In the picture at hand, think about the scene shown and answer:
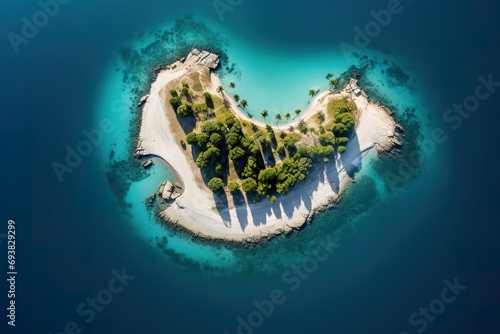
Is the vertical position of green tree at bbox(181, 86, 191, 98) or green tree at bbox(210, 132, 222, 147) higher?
green tree at bbox(181, 86, 191, 98)

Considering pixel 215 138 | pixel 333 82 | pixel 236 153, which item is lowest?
pixel 333 82

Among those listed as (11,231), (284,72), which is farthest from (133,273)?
(284,72)

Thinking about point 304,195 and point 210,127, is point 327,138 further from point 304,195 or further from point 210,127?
point 210,127

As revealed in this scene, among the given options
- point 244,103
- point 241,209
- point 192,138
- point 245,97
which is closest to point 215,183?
point 241,209

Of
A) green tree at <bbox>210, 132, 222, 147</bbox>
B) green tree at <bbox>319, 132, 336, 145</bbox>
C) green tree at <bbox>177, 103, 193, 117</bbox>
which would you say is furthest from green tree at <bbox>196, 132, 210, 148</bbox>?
green tree at <bbox>319, 132, 336, 145</bbox>

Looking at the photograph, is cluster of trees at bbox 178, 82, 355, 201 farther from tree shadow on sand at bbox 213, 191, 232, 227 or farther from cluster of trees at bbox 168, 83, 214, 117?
tree shadow on sand at bbox 213, 191, 232, 227

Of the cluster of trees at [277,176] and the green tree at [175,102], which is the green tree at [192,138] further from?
the cluster of trees at [277,176]
